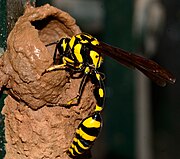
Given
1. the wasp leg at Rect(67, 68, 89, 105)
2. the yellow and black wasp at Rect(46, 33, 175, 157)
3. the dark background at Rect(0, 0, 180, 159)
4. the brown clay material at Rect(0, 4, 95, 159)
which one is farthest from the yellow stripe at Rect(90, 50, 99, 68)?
the dark background at Rect(0, 0, 180, 159)

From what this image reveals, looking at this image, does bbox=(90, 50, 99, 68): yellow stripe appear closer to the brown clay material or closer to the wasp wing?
the wasp wing

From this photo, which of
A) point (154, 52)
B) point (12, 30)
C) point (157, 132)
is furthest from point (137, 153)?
point (12, 30)

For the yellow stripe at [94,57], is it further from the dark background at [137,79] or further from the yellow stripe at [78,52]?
the dark background at [137,79]

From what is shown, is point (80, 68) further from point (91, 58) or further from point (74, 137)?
point (74, 137)

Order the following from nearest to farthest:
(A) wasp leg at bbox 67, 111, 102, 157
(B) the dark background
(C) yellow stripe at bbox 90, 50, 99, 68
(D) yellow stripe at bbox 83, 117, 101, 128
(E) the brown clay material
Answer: (E) the brown clay material
(A) wasp leg at bbox 67, 111, 102, 157
(D) yellow stripe at bbox 83, 117, 101, 128
(C) yellow stripe at bbox 90, 50, 99, 68
(B) the dark background

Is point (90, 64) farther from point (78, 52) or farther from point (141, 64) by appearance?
point (141, 64)
